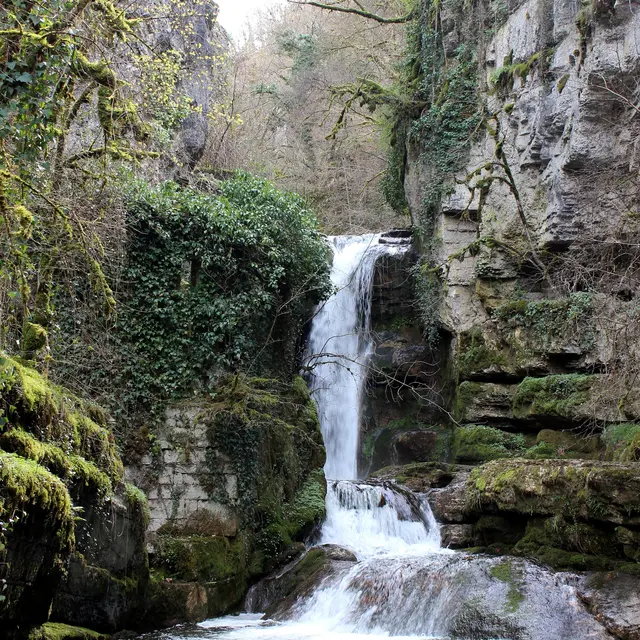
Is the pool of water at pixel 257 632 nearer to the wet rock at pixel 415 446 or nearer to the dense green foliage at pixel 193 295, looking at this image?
the dense green foliage at pixel 193 295

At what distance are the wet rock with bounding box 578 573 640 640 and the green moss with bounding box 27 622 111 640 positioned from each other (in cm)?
494

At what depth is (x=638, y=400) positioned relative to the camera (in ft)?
36.5

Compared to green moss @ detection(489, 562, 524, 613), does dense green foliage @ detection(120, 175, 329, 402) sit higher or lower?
higher

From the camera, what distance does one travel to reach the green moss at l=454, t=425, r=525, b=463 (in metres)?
13.7

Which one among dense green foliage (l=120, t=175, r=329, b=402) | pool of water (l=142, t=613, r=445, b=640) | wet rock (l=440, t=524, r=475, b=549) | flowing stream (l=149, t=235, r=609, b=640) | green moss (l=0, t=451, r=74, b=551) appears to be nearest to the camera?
green moss (l=0, t=451, r=74, b=551)

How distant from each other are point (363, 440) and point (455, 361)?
3.01m

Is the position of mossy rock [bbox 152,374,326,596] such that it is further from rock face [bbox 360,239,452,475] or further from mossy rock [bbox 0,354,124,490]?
rock face [bbox 360,239,452,475]

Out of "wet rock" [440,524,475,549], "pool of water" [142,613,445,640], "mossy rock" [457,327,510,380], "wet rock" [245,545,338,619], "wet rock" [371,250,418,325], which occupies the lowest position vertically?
"pool of water" [142,613,445,640]

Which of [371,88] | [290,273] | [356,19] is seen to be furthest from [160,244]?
[356,19]

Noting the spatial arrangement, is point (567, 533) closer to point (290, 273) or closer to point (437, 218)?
point (290, 273)

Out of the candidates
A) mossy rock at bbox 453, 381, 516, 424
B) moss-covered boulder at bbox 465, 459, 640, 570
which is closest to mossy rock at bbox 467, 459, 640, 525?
moss-covered boulder at bbox 465, 459, 640, 570

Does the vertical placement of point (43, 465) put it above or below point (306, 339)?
below

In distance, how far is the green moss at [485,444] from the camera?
44.8 feet

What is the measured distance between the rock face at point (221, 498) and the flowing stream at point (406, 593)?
0.67 meters
